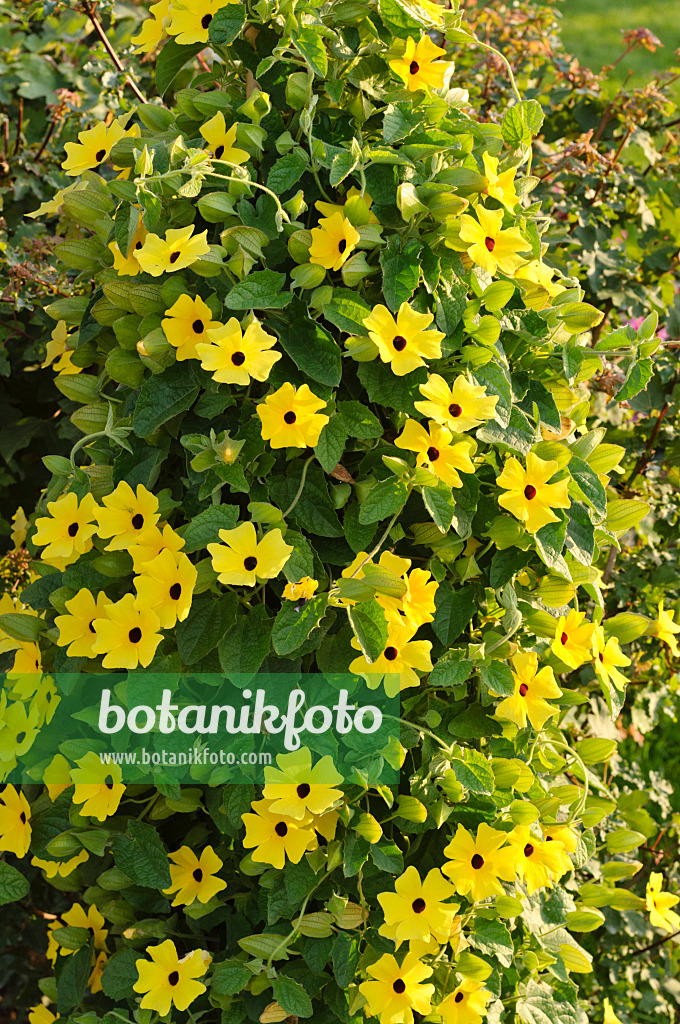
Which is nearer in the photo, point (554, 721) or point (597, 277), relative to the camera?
point (554, 721)

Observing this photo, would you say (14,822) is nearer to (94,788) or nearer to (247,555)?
(94,788)

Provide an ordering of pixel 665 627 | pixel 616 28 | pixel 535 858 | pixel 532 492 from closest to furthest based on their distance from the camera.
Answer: pixel 532 492 < pixel 535 858 < pixel 665 627 < pixel 616 28

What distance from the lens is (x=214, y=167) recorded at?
107cm

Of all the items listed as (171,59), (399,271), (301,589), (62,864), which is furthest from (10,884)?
(171,59)

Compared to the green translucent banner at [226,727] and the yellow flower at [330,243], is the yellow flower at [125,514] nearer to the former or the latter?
the green translucent banner at [226,727]

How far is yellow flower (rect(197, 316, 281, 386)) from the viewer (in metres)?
0.96

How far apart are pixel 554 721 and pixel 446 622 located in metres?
0.29

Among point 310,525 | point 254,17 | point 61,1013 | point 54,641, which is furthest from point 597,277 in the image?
point 61,1013

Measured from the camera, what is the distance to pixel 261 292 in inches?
39.7

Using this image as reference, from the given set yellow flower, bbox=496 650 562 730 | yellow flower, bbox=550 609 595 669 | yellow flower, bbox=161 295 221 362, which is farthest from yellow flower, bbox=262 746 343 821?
yellow flower, bbox=161 295 221 362

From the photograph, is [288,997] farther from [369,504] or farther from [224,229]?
[224,229]

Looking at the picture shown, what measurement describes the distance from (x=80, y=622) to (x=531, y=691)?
56 centimetres

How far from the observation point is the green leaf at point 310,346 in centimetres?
101

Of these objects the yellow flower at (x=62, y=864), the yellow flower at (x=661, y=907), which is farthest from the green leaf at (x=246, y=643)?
the yellow flower at (x=661, y=907)
